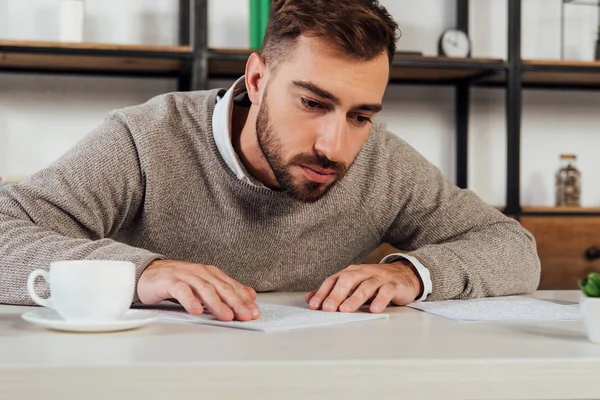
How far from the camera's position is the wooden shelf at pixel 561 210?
2.76 m

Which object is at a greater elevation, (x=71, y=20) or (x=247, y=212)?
(x=71, y=20)

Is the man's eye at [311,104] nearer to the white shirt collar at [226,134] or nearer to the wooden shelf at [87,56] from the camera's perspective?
the white shirt collar at [226,134]

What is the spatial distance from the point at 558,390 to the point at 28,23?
235 centimetres

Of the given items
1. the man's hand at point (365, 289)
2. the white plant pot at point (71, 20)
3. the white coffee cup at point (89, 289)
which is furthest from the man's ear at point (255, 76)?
the white plant pot at point (71, 20)

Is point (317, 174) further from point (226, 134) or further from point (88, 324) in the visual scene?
point (88, 324)

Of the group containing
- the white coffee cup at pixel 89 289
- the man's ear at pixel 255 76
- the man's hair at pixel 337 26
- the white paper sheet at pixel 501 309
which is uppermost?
the man's hair at pixel 337 26

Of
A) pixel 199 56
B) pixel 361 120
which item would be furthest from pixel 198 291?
pixel 199 56

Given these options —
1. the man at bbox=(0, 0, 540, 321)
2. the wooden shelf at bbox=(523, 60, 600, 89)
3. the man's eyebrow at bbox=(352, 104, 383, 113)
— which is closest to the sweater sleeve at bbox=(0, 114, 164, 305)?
the man at bbox=(0, 0, 540, 321)

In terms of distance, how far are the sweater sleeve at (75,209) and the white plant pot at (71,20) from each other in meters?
1.00

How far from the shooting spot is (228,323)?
993mm

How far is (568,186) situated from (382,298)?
6.29 feet

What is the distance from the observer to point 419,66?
8.82ft

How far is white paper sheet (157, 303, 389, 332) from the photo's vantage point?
38.4 inches

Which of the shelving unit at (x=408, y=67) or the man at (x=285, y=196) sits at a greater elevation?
the shelving unit at (x=408, y=67)
